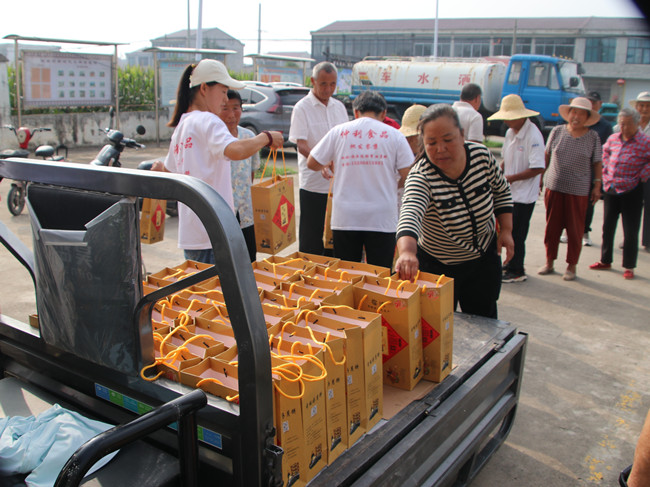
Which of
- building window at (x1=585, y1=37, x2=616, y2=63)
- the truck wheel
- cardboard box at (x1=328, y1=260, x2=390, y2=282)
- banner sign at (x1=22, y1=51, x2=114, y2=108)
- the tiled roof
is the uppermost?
the tiled roof

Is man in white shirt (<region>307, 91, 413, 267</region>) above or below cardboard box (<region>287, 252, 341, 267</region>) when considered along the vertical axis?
above

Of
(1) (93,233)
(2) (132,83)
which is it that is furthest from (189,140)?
(2) (132,83)

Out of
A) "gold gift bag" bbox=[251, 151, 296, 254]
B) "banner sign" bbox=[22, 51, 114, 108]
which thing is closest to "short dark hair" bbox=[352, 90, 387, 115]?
"gold gift bag" bbox=[251, 151, 296, 254]

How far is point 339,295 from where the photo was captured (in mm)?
2264

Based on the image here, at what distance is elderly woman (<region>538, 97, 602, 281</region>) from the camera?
5457 mm

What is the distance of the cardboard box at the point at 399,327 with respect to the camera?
2.23 metres

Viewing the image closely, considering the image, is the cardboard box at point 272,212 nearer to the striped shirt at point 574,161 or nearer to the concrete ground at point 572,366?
the concrete ground at point 572,366

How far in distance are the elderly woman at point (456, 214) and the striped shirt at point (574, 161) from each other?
2818mm

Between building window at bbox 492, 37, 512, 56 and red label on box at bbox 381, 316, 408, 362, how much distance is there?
4367 centimetres

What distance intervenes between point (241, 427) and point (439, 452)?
42.6 inches

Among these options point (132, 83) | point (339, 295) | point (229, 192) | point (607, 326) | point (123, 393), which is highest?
point (132, 83)

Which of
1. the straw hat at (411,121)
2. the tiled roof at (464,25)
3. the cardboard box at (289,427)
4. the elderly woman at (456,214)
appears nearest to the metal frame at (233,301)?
the cardboard box at (289,427)

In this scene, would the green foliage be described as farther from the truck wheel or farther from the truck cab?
the truck cab

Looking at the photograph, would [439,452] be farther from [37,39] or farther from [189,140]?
[37,39]
